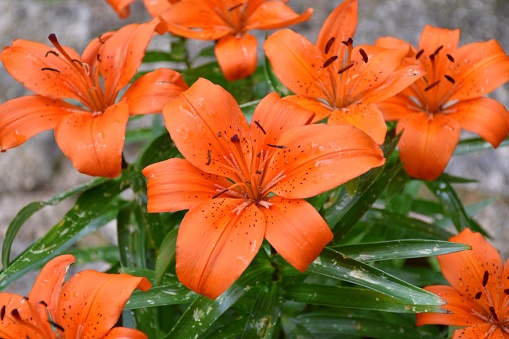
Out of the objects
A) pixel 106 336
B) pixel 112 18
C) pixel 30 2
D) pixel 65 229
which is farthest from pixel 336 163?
pixel 30 2

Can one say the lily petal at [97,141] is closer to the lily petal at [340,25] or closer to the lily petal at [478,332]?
the lily petal at [340,25]

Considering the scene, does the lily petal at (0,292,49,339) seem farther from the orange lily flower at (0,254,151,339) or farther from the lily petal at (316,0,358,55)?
the lily petal at (316,0,358,55)

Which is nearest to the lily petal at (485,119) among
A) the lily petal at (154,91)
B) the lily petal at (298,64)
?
the lily petal at (298,64)

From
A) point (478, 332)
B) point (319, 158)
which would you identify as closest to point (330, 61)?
point (319, 158)

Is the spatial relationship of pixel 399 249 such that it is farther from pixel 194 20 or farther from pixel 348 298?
pixel 194 20

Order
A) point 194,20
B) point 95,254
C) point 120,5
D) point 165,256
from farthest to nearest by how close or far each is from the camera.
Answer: point 95,254 → point 120,5 → point 194,20 → point 165,256

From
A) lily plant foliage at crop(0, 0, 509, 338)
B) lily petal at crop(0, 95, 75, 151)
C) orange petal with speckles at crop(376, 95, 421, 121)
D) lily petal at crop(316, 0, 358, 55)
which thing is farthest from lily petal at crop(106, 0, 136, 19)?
orange petal with speckles at crop(376, 95, 421, 121)

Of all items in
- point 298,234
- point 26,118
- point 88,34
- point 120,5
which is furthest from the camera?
point 88,34

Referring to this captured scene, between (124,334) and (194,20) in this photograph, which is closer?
(124,334)
